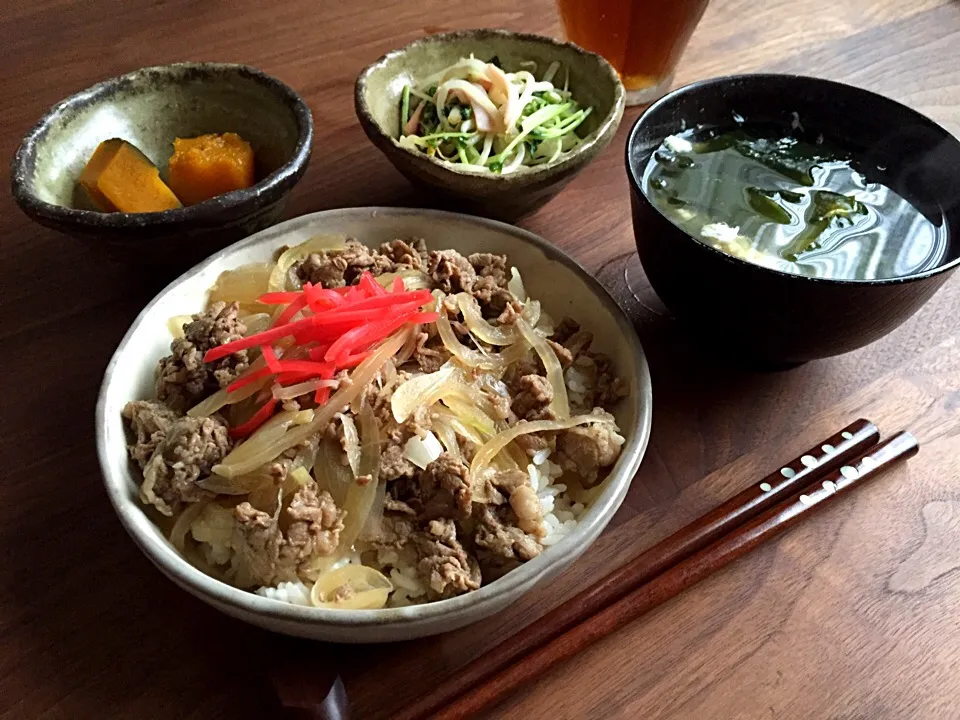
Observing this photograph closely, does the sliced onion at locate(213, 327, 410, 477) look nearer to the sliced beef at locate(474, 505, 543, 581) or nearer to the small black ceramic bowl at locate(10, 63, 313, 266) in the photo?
the sliced beef at locate(474, 505, 543, 581)

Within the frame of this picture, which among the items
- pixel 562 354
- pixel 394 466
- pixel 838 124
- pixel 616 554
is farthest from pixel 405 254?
pixel 838 124

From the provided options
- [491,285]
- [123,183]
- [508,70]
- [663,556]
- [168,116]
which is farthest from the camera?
[508,70]

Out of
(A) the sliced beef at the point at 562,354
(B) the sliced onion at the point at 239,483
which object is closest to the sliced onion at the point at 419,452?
(B) the sliced onion at the point at 239,483

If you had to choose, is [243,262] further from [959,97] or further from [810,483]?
[959,97]

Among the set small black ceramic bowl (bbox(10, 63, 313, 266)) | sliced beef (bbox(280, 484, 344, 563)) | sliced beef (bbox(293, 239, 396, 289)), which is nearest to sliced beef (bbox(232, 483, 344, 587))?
sliced beef (bbox(280, 484, 344, 563))

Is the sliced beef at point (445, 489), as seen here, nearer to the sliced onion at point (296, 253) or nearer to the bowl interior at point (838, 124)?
the sliced onion at point (296, 253)

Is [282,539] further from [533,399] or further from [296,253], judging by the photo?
[296,253]
